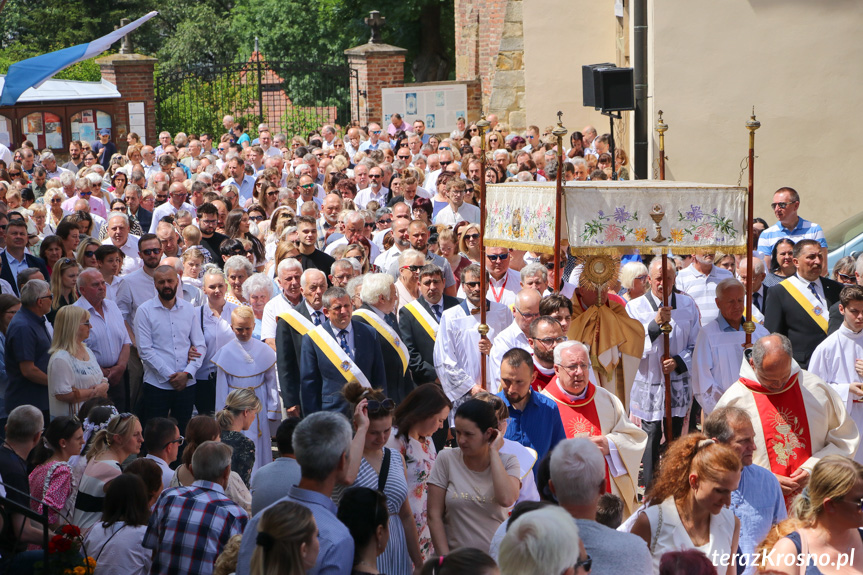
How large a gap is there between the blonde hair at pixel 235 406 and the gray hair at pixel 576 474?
2819 millimetres

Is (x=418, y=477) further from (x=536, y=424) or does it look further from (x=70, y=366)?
(x=70, y=366)

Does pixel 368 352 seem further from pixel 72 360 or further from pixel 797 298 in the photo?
pixel 797 298

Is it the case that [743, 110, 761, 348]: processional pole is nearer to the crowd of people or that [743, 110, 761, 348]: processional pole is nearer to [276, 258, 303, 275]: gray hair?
the crowd of people

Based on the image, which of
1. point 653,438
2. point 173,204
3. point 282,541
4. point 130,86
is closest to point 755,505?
point 282,541

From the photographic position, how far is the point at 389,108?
24.8 m

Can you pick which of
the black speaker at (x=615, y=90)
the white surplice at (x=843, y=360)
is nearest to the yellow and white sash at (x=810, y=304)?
the white surplice at (x=843, y=360)

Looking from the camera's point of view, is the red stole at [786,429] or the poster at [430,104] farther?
the poster at [430,104]

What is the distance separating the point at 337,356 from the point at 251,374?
867mm

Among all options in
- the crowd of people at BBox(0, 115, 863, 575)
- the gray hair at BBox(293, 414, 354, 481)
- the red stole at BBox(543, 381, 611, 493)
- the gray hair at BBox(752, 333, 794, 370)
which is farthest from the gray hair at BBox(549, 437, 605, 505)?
the gray hair at BBox(752, 333, 794, 370)

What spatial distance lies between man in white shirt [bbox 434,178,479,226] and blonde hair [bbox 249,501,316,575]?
830 centimetres

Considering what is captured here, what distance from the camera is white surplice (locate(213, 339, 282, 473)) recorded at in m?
8.21

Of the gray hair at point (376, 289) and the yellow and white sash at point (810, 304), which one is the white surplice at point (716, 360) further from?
the gray hair at point (376, 289)

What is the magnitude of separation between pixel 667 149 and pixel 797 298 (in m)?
7.07

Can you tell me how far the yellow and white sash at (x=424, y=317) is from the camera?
8.45 m
